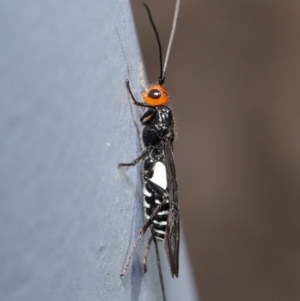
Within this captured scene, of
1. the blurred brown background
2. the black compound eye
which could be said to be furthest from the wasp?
the blurred brown background

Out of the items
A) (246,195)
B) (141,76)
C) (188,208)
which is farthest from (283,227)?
(141,76)

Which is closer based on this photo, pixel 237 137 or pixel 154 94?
pixel 154 94

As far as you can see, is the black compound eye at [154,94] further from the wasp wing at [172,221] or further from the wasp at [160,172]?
the wasp wing at [172,221]

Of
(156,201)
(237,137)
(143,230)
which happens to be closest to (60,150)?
(143,230)

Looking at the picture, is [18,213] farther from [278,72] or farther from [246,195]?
[278,72]

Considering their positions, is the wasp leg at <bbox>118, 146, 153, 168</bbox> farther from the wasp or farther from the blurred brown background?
the blurred brown background

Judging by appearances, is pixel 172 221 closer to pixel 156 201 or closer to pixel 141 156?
pixel 156 201
